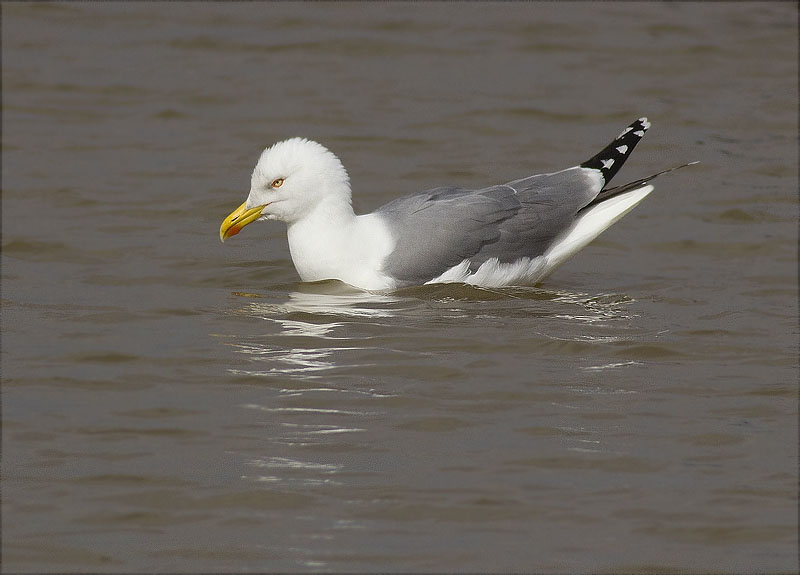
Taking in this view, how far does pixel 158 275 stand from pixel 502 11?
8426mm

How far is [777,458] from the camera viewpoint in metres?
5.57

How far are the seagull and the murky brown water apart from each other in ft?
0.54

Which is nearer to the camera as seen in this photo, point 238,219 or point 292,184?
point 292,184

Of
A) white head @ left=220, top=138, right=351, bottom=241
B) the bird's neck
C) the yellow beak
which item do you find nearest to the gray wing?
→ the bird's neck

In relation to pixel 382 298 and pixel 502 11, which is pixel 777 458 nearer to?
pixel 382 298

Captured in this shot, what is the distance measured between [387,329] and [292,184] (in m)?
1.30

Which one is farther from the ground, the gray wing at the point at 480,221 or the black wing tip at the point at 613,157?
the black wing tip at the point at 613,157

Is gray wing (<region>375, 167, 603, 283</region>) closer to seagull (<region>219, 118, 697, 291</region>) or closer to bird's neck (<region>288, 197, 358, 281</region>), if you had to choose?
seagull (<region>219, 118, 697, 291</region>)

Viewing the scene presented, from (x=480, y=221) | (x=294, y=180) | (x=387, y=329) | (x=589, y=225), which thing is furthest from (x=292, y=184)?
(x=589, y=225)

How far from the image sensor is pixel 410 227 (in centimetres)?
787

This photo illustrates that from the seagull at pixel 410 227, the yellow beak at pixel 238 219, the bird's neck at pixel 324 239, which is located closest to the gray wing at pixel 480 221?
the seagull at pixel 410 227

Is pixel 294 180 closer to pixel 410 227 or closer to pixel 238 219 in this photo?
pixel 238 219

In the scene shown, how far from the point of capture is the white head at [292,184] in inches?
316

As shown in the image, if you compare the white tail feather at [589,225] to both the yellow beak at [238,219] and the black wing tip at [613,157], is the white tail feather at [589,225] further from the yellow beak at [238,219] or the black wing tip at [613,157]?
the yellow beak at [238,219]
